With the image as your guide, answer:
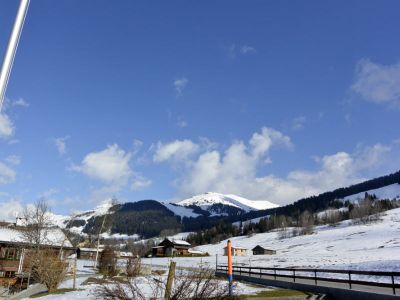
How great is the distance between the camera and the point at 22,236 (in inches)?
1811

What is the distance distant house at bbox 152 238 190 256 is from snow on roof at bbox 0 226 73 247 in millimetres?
69981

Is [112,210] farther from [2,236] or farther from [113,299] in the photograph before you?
[113,299]

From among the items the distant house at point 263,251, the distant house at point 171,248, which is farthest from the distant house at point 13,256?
the distant house at point 263,251

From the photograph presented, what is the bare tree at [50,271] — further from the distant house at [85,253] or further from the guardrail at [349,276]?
the distant house at [85,253]

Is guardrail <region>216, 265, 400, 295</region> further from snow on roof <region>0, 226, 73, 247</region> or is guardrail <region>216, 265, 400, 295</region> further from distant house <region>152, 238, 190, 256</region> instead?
distant house <region>152, 238, 190, 256</region>

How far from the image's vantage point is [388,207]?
199 meters

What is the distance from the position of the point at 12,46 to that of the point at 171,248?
12422 centimetres

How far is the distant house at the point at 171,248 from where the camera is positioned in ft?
408

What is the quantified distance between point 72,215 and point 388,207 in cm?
18469

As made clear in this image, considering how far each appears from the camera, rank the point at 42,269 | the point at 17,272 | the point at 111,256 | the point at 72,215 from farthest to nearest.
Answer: the point at 72,215
the point at 111,256
the point at 17,272
the point at 42,269

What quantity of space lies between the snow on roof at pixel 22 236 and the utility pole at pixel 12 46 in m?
39.6

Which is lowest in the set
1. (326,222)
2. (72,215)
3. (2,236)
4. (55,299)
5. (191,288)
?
(55,299)

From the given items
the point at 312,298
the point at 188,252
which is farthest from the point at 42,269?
the point at 188,252

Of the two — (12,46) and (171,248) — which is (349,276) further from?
(171,248)
